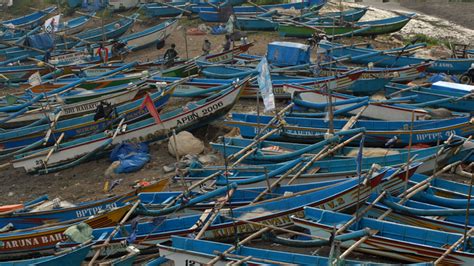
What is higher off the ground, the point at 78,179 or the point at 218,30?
the point at 218,30

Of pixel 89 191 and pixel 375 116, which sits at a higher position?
pixel 375 116

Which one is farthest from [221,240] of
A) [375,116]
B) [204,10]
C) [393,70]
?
[204,10]

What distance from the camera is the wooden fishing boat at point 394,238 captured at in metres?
9.58

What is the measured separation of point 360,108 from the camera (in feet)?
51.1

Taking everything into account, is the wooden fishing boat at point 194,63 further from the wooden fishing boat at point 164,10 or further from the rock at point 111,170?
the wooden fishing boat at point 164,10

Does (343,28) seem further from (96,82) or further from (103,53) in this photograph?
(96,82)

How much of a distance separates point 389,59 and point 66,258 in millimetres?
14022

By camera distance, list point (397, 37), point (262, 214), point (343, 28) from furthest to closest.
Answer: point (397, 37), point (343, 28), point (262, 214)

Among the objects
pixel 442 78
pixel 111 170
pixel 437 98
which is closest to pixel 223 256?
pixel 111 170

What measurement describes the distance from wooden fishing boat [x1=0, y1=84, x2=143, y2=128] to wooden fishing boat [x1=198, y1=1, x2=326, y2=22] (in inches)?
446

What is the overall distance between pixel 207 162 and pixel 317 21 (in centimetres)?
1325

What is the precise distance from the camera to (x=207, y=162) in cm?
1519

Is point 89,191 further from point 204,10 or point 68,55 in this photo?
point 204,10

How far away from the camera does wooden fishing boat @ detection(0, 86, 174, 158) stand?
17.0m
